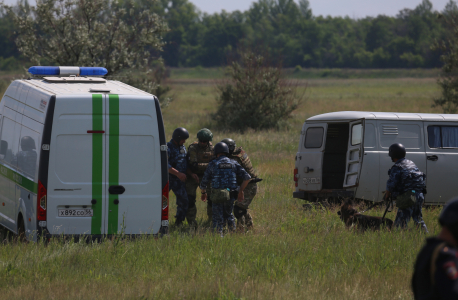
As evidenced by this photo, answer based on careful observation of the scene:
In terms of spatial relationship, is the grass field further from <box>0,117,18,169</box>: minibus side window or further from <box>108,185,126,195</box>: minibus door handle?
<box>0,117,18,169</box>: minibus side window

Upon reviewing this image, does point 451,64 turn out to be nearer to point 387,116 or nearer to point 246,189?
point 387,116

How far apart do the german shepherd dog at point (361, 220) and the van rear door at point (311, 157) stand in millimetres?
2640

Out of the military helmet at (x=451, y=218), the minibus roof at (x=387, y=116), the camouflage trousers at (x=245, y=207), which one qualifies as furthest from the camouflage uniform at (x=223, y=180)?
the military helmet at (x=451, y=218)

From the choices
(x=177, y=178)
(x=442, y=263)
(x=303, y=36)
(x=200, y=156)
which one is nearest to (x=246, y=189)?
(x=200, y=156)

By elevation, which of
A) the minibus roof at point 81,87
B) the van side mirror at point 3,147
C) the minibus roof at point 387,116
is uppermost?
the minibus roof at point 81,87

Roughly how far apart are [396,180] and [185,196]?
3.28 m

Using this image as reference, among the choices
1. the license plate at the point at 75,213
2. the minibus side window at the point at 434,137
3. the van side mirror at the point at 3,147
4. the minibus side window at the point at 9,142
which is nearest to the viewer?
the license plate at the point at 75,213

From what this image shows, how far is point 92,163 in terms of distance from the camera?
673 cm

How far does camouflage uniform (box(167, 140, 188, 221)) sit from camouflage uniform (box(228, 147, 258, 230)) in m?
0.90

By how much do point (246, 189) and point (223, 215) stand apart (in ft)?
2.23

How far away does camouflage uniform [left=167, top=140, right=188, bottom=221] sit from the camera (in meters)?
8.88

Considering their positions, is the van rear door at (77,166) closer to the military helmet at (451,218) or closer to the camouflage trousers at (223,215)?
the camouflage trousers at (223,215)

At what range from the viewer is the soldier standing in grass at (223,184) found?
26.0ft

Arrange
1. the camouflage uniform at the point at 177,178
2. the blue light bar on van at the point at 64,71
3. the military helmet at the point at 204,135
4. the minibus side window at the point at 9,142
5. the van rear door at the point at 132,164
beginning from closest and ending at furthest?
the van rear door at the point at 132,164 → the minibus side window at the point at 9,142 → the blue light bar on van at the point at 64,71 → the military helmet at the point at 204,135 → the camouflage uniform at the point at 177,178
